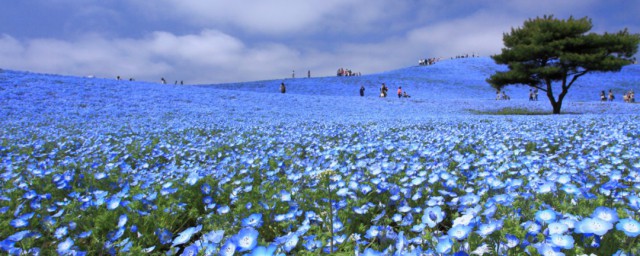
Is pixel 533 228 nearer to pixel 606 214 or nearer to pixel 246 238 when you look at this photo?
pixel 606 214

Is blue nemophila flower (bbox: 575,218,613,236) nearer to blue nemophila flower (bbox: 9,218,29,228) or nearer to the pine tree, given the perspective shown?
blue nemophila flower (bbox: 9,218,29,228)

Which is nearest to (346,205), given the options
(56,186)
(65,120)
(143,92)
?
(56,186)

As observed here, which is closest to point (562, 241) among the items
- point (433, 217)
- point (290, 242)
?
point (433, 217)

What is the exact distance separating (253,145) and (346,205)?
420 cm

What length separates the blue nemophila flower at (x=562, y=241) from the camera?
1439 millimetres

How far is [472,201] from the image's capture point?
2277mm

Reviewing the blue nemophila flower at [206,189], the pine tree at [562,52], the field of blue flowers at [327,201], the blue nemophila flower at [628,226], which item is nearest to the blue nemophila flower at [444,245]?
the field of blue flowers at [327,201]

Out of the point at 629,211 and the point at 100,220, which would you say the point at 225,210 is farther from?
the point at 629,211

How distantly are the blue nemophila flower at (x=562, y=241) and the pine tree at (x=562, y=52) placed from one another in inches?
875

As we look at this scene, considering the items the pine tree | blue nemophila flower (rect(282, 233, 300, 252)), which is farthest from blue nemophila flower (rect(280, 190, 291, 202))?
the pine tree

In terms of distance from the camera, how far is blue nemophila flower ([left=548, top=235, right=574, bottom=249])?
1.44 metres

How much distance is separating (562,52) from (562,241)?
2338 cm

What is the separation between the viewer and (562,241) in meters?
1.48

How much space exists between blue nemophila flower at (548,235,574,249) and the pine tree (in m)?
22.2
